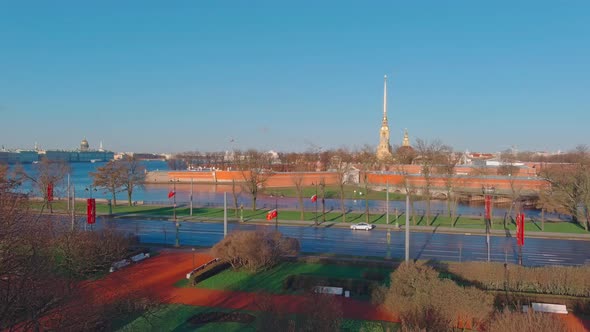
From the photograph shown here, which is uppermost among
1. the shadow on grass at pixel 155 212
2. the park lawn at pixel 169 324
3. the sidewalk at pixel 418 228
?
the shadow on grass at pixel 155 212

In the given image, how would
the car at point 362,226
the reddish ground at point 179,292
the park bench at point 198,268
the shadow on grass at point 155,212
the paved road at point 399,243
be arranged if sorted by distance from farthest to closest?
1. the shadow on grass at point 155,212
2. the car at point 362,226
3. the paved road at point 399,243
4. the park bench at point 198,268
5. the reddish ground at point 179,292

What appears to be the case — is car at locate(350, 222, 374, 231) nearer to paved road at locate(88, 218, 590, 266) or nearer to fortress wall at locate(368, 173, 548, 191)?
paved road at locate(88, 218, 590, 266)

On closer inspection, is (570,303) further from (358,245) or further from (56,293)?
(56,293)

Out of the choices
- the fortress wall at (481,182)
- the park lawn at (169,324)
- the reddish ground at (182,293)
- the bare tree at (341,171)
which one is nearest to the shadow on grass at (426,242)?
the bare tree at (341,171)

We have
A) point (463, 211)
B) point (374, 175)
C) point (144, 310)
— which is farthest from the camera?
point (374, 175)

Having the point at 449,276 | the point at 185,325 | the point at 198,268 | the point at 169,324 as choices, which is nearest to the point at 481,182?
the point at 449,276

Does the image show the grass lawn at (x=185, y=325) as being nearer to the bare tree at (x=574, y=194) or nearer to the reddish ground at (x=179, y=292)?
the reddish ground at (x=179, y=292)

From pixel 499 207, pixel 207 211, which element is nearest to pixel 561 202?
pixel 499 207
